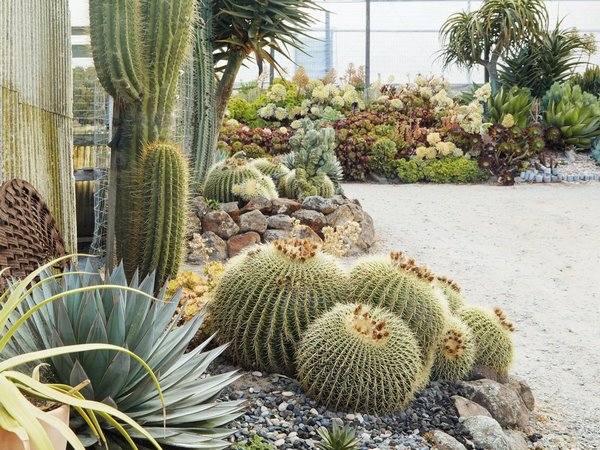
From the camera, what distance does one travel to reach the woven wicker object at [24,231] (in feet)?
9.71

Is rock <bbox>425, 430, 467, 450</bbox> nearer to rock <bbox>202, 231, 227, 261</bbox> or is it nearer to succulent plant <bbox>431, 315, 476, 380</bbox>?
succulent plant <bbox>431, 315, 476, 380</bbox>

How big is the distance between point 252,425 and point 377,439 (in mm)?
484

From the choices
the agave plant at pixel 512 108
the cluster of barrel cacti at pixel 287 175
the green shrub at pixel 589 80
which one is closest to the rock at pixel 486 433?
the cluster of barrel cacti at pixel 287 175

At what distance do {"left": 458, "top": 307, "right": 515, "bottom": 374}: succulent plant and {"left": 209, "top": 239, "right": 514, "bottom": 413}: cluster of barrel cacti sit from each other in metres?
0.23

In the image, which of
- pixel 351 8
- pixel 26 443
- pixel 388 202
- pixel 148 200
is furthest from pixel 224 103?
pixel 351 8

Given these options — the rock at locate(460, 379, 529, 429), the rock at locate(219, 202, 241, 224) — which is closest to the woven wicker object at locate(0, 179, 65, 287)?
the rock at locate(460, 379, 529, 429)

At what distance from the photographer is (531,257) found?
787cm

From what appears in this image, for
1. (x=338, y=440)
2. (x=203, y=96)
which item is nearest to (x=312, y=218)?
(x=203, y=96)

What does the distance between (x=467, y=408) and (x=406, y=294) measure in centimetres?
59

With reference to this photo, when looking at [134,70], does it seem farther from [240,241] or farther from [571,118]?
[571,118]

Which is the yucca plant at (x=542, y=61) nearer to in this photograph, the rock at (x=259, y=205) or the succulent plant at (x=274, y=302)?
the rock at (x=259, y=205)

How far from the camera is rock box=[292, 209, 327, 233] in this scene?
764 cm

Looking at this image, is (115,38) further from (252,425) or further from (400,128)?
(400,128)

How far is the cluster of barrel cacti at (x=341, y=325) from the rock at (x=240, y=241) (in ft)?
11.6
